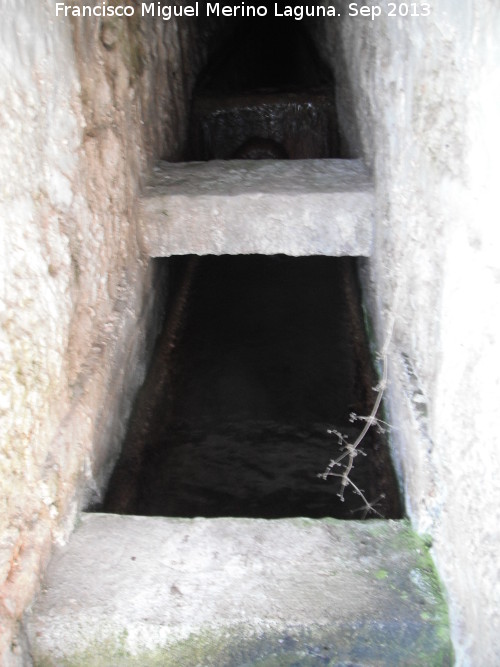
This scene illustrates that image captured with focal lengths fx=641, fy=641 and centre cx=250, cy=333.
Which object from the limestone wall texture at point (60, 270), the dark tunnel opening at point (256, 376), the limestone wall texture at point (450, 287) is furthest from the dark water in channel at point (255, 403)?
the limestone wall texture at point (450, 287)

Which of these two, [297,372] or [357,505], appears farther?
[297,372]

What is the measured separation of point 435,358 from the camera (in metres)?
1.51

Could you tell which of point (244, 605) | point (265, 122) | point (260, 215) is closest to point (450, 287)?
point (244, 605)

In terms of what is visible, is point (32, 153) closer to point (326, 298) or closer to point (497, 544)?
A: point (497, 544)

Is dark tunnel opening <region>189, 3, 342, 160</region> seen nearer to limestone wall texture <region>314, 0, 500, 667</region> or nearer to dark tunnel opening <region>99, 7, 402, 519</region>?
dark tunnel opening <region>99, 7, 402, 519</region>

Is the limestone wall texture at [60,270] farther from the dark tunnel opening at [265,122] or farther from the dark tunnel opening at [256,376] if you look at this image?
the dark tunnel opening at [265,122]

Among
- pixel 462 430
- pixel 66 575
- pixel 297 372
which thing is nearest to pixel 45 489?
pixel 66 575

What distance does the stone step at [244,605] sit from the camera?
4.89 ft

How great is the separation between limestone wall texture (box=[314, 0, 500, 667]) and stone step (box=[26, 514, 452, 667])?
10 centimetres

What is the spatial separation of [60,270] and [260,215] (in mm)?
1037

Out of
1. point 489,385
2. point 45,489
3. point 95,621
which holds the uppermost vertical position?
point 489,385

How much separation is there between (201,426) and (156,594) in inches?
43.9

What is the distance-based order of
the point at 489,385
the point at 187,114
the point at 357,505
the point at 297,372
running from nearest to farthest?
the point at 489,385 < the point at 357,505 < the point at 297,372 < the point at 187,114

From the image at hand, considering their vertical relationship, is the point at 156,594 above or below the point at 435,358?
below
